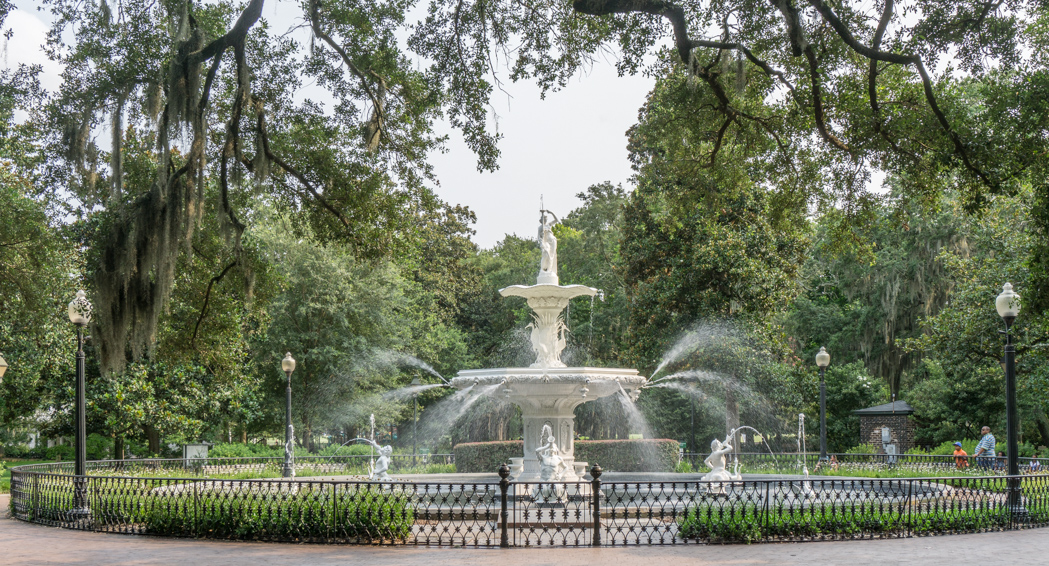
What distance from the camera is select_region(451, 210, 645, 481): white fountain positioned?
48.7ft

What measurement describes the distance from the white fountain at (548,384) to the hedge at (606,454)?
264 inches

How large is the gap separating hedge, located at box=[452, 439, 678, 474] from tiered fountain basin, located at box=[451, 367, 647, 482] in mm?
6671

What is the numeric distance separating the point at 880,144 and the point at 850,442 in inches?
1025

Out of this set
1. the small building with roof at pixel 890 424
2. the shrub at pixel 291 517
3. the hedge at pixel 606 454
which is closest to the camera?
the shrub at pixel 291 517

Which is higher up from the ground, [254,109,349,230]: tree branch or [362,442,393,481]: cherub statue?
[254,109,349,230]: tree branch

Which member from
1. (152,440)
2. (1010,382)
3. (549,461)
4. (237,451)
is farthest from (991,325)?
(152,440)

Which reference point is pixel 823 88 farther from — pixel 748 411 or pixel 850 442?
pixel 850 442

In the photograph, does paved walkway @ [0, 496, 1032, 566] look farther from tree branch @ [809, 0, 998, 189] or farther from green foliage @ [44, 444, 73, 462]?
green foliage @ [44, 444, 73, 462]

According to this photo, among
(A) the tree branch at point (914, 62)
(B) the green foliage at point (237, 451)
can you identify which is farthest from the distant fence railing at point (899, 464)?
(B) the green foliage at point (237, 451)

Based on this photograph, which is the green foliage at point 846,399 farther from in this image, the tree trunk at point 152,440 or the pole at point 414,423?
the tree trunk at point 152,440

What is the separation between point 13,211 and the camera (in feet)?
51.6

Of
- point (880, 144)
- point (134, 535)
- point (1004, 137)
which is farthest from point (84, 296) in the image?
point (1004, 137)

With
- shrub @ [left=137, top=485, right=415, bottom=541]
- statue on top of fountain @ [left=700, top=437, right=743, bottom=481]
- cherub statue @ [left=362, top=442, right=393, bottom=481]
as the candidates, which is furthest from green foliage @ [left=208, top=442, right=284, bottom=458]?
statue on top of fountain @ [left=700, top=437, right=743, bottom=481]

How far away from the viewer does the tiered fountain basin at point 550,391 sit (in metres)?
14.9
